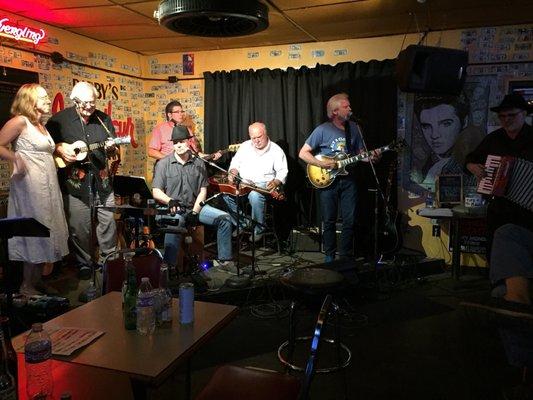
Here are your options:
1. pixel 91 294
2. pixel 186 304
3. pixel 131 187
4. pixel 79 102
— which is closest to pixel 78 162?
pixel 79 102

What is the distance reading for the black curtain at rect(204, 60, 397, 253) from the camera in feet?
17.6

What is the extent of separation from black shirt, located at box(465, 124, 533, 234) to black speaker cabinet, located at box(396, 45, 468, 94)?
104cm

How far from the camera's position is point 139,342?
177 centimetres

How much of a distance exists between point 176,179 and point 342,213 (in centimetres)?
175

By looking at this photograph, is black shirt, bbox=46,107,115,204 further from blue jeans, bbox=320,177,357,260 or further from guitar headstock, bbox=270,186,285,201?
blue jeans, bbox=320,177,357,260

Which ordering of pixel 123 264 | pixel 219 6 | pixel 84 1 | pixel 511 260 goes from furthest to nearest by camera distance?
pixel 84 1 < pixel 511 260 < pixel 123 264 < pixel 219 6

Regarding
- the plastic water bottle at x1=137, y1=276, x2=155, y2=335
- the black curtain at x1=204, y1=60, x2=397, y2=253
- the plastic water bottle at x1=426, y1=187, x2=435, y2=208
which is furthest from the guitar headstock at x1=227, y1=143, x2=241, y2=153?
the plastic water bottle at x1=137, y1=276, x2=155, y2=335

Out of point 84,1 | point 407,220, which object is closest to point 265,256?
point 407,220

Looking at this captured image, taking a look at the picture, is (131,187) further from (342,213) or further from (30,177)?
(342,213)

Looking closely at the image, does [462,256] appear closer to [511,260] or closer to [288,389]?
[511,260]

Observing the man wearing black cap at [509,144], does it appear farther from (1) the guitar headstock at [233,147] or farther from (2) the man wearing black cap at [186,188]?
(1) the guitar headstock at [233,147]

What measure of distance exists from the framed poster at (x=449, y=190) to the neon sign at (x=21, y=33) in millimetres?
4524

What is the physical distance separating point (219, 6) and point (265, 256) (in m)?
3.50

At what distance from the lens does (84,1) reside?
396 centimetres
